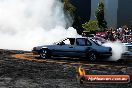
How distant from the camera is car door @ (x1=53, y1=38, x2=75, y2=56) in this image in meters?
21.5

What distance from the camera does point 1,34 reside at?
34.3 metres

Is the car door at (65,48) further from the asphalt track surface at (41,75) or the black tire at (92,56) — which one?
the asphalt track surface at (41,75)

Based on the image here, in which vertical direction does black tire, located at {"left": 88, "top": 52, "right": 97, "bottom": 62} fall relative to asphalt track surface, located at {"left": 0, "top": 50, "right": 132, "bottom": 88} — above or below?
above

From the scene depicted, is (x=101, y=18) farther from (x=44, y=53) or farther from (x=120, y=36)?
(x=44, y=53)

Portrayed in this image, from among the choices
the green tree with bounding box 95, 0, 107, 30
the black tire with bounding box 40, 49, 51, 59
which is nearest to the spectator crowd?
the black tire with bounding box 40, 49, 51, 59

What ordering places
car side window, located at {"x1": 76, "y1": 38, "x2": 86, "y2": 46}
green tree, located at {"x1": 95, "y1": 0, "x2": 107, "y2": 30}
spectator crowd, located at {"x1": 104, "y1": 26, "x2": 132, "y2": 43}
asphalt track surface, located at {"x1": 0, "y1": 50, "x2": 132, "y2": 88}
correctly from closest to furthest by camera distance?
asphalt track surface, located at {"x1": 0, "y1": 50, "x2": 132, "y2": 88} → car side window, located at {"x1": 76, "y1": 38, "x2": 86, "y2": 46} → spectator crowd, located at {"x1": 104, "y1": 26, "x2": 132, "y2": 43} → green tree, located at {"x1": 95, "y1": 0, "x2": 107, "y2": 30}

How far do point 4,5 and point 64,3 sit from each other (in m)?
28.8

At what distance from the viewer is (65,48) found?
21.6 meters

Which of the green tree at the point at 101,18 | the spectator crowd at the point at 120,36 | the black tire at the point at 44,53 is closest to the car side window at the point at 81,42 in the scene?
the black tire at the point at 44,53

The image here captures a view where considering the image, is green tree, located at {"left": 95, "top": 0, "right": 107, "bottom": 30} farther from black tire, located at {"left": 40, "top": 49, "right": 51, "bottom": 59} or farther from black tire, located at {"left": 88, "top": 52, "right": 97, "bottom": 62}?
black tire, located at {"left": 88, "top": 52, "right": 97, "bottom": 62}

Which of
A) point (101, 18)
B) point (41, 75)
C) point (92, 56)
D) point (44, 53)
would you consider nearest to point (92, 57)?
point (92, 56)

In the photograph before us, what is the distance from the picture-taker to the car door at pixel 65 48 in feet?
70.7

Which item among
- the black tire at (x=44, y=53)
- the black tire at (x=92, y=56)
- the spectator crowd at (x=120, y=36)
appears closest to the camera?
the black tire at (x=92, y=56)

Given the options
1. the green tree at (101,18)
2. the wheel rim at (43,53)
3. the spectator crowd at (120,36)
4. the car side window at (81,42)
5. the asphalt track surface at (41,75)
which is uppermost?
the green tree at (101,18)
